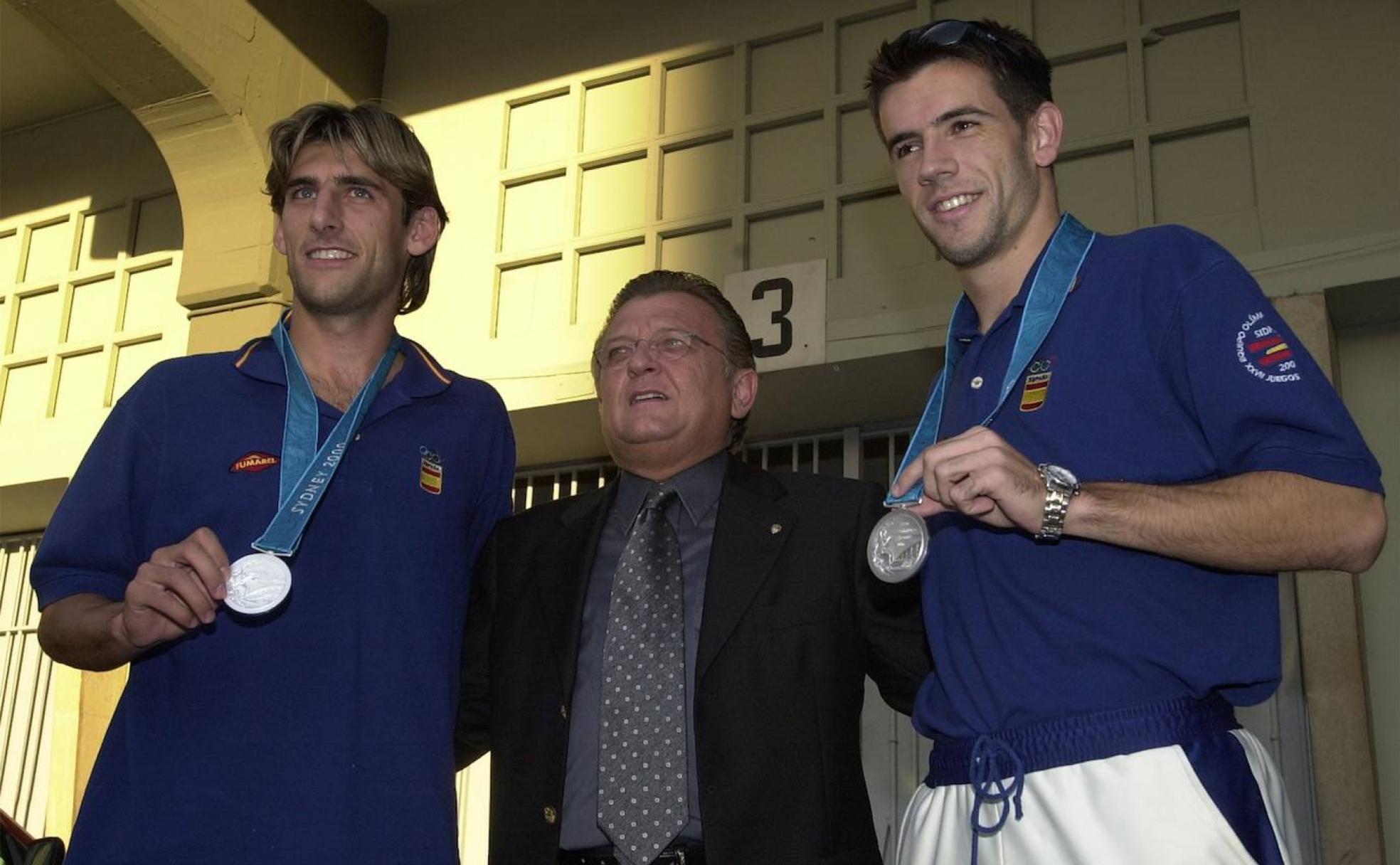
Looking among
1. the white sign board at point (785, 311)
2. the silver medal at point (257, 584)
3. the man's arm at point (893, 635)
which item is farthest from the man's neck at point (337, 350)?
the white sign board at point (785, 311)

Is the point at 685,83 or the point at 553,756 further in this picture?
the point at 685,83

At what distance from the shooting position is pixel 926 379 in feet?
18.8

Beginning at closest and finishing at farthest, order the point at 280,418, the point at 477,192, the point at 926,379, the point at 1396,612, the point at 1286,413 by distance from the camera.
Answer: the point at 1286,413 < the point at 280,418 < the point at 1396,612 < the point at 926,379 < the point at 477,192

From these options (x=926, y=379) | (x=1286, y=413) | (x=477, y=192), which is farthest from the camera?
(x=477, y=192)

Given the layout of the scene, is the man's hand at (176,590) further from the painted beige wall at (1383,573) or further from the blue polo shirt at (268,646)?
the painted beige wall at (1383,573)

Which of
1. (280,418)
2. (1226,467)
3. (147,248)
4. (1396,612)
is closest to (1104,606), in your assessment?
(1226,467)

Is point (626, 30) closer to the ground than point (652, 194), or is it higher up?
higher up

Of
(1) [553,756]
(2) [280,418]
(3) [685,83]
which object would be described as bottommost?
(1) [553,756]

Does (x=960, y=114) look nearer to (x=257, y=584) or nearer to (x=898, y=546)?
(x=898, y=546)

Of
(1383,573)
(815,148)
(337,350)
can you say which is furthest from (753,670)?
(815,148)

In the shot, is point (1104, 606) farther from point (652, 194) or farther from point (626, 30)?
point (626, 30)

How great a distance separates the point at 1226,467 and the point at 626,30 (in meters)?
5.09

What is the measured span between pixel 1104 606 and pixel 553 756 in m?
1.15

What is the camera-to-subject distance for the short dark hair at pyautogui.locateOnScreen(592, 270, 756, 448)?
332 centimetres
